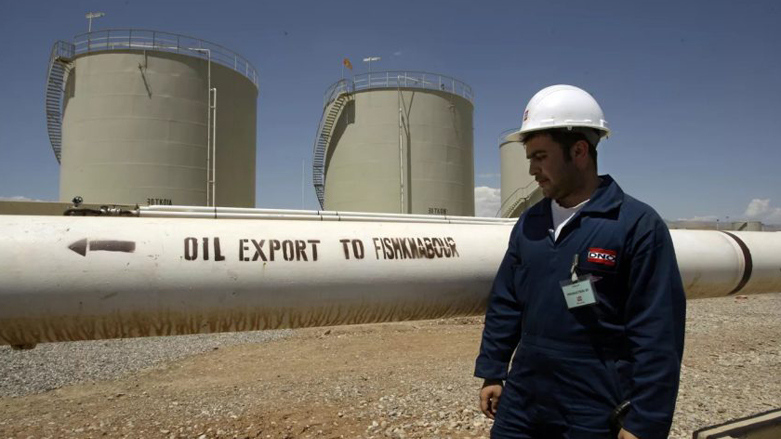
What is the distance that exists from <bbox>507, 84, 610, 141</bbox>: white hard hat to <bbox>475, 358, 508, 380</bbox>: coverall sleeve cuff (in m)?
1.05

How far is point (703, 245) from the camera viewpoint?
11.6 feet

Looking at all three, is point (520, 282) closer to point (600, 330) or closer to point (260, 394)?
point (600, 330)

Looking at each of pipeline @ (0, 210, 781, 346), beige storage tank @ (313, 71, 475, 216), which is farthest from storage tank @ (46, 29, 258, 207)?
pipeline @ (0, 210, 781, 346)

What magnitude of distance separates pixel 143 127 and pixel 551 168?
12780 mm

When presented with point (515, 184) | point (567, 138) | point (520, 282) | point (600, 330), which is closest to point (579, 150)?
point (567, 138)

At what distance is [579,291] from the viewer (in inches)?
74.7

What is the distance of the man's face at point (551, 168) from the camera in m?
2.13

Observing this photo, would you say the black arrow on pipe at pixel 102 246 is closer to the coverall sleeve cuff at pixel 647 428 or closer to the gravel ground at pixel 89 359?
the coverall sleeve cuff at pixel 647 428

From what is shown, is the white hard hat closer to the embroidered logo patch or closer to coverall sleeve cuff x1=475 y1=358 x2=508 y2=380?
the embroidered logo patch

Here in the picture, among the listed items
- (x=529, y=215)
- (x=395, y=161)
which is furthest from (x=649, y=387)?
(x=395, y=161)

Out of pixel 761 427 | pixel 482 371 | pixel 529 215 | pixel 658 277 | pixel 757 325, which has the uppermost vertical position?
pixel 529 215

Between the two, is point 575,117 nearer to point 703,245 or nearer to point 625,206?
point 625,206

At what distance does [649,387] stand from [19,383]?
26.8 feet

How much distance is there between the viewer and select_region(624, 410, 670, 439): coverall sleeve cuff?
1.72 meters
